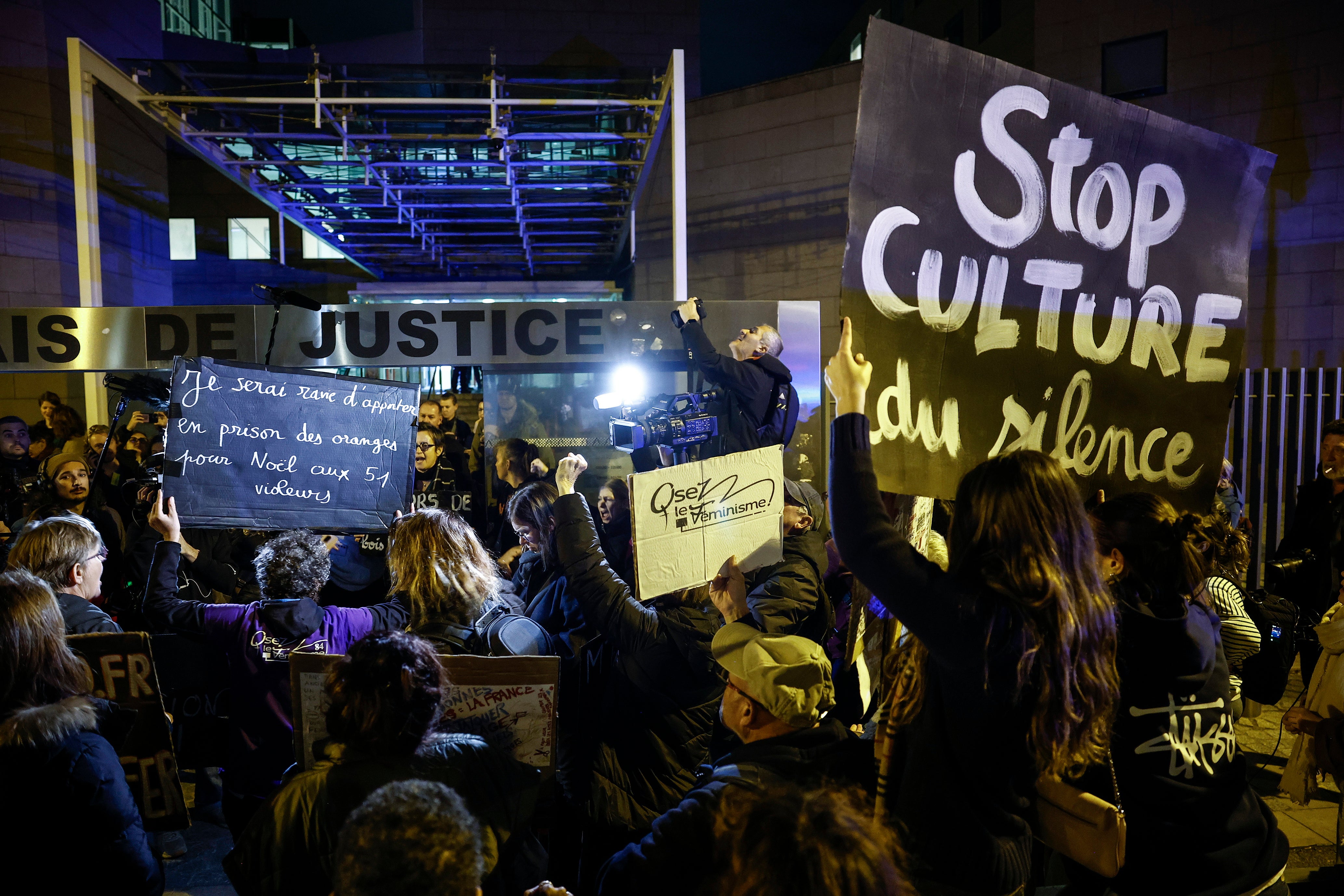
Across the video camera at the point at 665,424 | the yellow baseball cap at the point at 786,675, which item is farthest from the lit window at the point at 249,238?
the yellow baseball cap at the point at 786,675

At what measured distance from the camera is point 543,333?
6.94 m

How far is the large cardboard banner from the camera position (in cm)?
241

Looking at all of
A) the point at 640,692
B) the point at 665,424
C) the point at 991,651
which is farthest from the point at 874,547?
the point at 665,424

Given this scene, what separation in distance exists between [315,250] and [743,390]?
60.4 ft

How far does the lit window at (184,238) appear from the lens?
19594mm

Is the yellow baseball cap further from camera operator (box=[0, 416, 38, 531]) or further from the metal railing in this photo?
the metal railing

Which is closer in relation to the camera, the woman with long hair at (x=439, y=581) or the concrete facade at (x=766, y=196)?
the woman with long hair at (x=439, y=581)

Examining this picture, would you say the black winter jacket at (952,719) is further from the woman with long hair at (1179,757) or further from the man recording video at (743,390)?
the man recording video at (743,390)

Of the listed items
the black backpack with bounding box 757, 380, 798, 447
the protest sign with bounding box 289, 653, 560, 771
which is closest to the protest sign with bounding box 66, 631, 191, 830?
the protest sign with bounding box 289, 653, 560, 771

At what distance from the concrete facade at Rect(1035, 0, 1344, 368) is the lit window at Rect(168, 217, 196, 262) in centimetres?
1928

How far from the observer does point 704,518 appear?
3.24 m

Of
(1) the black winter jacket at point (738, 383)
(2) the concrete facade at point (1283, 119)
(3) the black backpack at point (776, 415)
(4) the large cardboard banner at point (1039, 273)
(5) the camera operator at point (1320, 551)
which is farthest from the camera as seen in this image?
(2) the concrete facade at point (1283, 119)

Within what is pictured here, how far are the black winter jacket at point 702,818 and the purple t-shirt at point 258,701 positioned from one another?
5.57 feet

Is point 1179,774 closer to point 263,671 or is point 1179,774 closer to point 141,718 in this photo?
point 263,671
